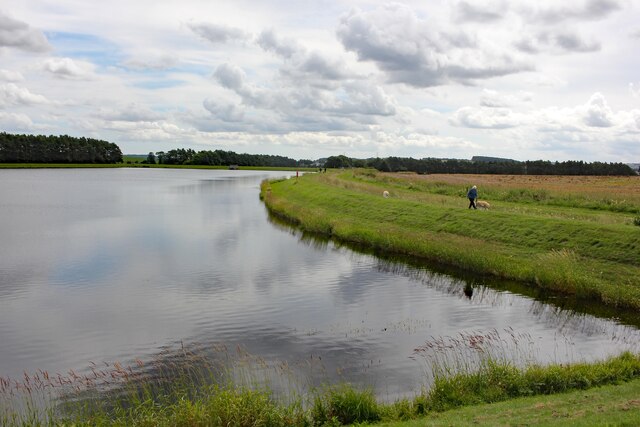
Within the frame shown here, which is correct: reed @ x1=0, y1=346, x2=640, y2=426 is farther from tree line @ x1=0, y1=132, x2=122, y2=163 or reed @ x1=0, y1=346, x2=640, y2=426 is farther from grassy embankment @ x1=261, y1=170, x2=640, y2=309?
tree line @ x1=0, y1=132, x2=122, y2=163

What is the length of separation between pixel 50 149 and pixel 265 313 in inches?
7152

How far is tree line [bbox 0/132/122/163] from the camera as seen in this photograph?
164250 mm

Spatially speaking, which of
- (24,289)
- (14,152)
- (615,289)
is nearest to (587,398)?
(615,289)

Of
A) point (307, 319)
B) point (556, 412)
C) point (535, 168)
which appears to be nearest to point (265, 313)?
point (307, 319)

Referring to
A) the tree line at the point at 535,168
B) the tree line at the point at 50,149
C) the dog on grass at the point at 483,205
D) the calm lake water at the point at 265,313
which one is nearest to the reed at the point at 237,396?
the calm lake water at the point at 265,313

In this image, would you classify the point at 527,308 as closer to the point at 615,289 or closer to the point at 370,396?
the point at 615,289

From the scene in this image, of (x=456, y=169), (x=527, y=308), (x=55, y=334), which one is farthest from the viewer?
(x=456, y=169)

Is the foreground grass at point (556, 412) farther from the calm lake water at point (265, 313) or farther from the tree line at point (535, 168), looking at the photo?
the tree line at point (535, 168)

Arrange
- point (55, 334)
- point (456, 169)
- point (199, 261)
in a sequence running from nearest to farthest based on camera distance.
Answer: point (55, 334)
point (199, 261)
point (456, 169)

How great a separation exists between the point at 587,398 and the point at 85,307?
55.2 ft

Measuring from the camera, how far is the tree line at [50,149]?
539 ft

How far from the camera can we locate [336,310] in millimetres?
20156

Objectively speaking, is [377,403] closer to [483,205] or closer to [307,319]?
[307,319]

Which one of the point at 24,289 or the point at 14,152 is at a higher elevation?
the point at 14,152
